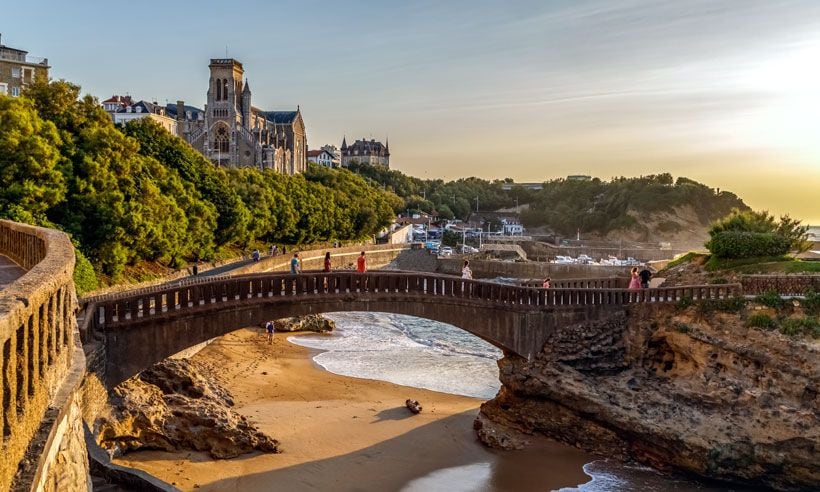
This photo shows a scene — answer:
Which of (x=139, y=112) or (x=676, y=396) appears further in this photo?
(x=139, y=112)

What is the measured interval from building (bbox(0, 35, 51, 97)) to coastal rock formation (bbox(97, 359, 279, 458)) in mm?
52515

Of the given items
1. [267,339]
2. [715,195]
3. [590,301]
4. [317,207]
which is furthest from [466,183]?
[590,301]

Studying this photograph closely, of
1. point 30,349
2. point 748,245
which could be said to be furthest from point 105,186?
point 748,245

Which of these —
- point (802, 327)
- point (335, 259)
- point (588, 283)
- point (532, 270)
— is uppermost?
point (588, 283)

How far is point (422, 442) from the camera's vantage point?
70.6 feet

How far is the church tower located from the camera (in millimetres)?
103812

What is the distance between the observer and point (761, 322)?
73.4 feet

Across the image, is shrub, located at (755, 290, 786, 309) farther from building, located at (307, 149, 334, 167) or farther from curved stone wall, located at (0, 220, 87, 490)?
building, located at (307, 149, 334, 167)

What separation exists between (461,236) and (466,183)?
215 feet

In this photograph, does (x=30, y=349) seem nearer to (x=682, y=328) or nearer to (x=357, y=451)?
(x=357, y=451)

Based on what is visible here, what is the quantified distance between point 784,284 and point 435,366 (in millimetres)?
16312

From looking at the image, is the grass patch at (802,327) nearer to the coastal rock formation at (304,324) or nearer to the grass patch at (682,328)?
the grass patch at (682,328)

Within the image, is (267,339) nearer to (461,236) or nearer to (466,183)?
(461,236)

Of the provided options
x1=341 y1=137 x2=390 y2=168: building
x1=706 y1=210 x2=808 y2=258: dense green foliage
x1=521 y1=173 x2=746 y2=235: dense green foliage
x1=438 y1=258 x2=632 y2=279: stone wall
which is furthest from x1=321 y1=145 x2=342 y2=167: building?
x1=706 y1=210 x2=808 y2=258: dense green foliage
